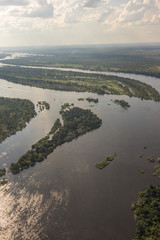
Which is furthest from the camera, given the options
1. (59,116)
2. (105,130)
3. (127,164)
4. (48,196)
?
(59,116)

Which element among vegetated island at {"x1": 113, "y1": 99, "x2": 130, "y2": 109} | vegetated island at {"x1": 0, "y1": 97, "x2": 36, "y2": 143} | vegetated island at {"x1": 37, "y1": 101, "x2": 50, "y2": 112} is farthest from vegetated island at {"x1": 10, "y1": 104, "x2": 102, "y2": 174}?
vegetated island at {"x1": 113, "y1": 99, "x2": 130, "y2": 109}

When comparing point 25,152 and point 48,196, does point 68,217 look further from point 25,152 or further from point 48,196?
point 25,152

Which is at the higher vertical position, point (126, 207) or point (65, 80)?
point (65, 80)

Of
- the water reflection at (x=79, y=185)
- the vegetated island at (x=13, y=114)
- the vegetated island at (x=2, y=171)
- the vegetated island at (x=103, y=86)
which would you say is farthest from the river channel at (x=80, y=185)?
the vegetated island at (x=103, y=86)

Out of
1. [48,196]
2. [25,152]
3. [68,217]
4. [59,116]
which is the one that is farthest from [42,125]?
[68,217]

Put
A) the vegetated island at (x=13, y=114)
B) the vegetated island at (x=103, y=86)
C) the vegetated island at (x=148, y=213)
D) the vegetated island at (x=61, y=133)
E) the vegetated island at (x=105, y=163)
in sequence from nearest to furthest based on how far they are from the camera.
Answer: the vegetated island at (x=148, y=213), the vegetated island at (x=105, y=163), the vegetated island at (x=61, y=133), the vegetated island at (x=13, y=114), the vegetated island at (x=103, y=86)

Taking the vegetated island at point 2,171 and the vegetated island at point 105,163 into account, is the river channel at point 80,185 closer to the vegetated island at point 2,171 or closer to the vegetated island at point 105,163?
the vegetated island at point 105,163

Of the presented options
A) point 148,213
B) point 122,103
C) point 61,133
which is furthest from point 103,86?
point 148,213

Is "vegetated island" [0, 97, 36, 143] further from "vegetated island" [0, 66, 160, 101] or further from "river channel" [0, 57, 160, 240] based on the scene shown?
"vegetated island" [0, 66, 160, 101]
